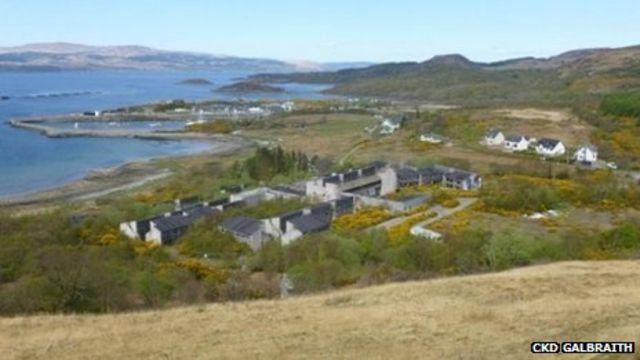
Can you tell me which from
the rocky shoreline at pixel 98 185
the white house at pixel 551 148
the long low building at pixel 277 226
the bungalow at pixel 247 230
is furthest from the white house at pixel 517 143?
the bungalow at pixel 247 230

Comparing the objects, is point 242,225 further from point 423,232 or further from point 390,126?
point 390,126

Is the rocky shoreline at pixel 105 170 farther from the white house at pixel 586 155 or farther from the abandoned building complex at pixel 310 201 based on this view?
the white house at pixel 586 155

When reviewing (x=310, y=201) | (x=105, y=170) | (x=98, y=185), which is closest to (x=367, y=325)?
(x=310, y=201)

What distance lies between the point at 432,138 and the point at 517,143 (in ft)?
30.9

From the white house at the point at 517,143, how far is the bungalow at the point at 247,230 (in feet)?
132

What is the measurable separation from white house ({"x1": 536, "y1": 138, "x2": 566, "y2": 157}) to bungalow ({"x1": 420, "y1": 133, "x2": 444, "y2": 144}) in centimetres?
1011

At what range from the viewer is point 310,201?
138 feet

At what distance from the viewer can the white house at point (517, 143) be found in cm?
6850

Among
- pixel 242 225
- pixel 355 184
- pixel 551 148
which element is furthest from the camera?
pixel 551 148

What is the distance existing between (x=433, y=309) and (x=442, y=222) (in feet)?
70.2

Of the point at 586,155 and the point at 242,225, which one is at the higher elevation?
the point at 586,155

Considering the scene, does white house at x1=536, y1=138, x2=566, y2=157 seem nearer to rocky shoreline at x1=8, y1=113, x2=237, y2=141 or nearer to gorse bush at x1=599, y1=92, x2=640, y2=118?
gorse bush at x1=599, y1=92, x2=640, y2=118

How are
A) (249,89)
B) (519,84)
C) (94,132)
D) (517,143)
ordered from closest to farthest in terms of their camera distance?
(517,143) → (94,132) → (519,84) → (249,89)

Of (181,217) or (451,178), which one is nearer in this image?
(181,217)
